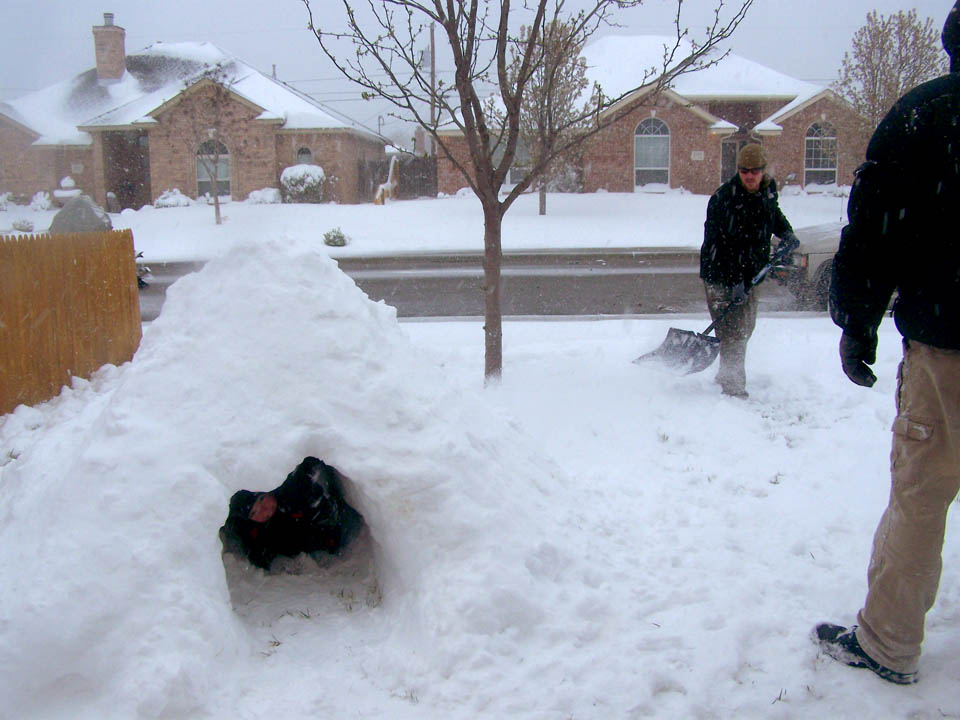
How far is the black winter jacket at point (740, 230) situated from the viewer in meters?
→ 5.60

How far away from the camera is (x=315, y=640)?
10.2ft

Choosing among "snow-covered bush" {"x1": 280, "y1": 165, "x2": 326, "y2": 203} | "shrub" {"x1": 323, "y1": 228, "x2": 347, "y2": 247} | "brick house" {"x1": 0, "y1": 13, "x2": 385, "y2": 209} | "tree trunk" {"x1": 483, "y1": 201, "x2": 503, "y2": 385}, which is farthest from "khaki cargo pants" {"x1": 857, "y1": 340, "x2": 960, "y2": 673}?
"snow-covered bush" {"x1": 280, "y1": 165, "x2": 326, "y2": 203}

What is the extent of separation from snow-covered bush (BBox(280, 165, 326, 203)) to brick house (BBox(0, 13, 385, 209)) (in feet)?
3.08

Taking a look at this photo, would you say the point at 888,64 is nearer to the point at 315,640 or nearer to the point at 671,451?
the point at 671,451

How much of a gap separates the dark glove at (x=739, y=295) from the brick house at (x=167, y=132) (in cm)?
2383

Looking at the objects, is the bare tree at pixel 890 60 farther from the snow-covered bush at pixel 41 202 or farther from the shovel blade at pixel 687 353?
the snow-covered bush at pixel 41 202

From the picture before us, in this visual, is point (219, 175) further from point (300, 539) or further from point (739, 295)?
point (300, 539)

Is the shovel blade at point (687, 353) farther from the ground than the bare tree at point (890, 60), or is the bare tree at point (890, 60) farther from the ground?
the bare tree at point (890, 60)

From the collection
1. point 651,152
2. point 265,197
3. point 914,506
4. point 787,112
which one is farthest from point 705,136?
point 914,506

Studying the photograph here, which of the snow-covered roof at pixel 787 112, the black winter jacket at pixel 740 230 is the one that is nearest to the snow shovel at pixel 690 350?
the black winter jacket at pixel 740 230

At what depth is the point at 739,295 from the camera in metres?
5.75

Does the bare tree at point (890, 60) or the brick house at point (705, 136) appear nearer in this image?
the bare tree at point (890, 60)

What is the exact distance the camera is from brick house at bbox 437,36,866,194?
93.4 ft

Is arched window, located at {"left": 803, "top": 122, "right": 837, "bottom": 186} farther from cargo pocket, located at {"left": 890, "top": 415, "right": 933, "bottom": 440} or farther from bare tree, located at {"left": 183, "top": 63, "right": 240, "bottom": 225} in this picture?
cargo pocket, located at {"left": 890, "top": 415, "right": 933, "bottom": 440}
